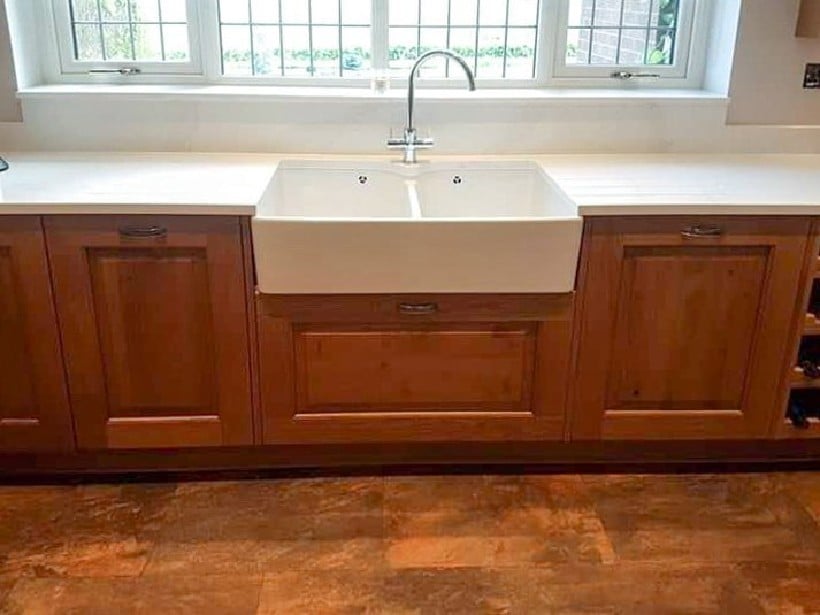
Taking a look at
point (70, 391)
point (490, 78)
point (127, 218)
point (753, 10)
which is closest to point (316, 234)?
point (127, 218)

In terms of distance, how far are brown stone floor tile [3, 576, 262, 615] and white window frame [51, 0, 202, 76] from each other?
1.62 metres

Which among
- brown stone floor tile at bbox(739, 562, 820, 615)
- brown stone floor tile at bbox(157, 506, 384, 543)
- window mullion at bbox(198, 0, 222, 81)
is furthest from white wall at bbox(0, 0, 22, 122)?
brown stone floor tile at bbox(739, 562, 820, 615)

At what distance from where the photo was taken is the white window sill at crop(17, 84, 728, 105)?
8.43 feet

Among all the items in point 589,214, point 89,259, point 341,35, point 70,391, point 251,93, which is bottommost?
point 70,391

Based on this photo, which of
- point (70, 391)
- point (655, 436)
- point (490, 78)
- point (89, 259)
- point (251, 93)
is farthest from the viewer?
point (490, 78)

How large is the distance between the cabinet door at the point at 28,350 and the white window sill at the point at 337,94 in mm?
687

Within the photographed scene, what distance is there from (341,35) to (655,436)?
164 cm

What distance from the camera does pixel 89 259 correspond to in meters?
2.12

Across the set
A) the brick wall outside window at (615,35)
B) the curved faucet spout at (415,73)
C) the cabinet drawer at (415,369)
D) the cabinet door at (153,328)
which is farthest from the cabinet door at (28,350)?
the brick wall outside window at (615,35)

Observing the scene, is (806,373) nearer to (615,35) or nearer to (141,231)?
(615,35)

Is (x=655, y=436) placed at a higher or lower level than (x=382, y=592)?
higher

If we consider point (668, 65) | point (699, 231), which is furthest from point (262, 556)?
point (668, 65)

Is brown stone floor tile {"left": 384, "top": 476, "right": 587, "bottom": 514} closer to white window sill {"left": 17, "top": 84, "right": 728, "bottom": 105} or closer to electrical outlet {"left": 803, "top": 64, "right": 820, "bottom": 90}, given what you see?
white window sill {"left": 17, "top": 84, "right": 728, "bottom": 105}

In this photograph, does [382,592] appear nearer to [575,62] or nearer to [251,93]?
[251,93]
